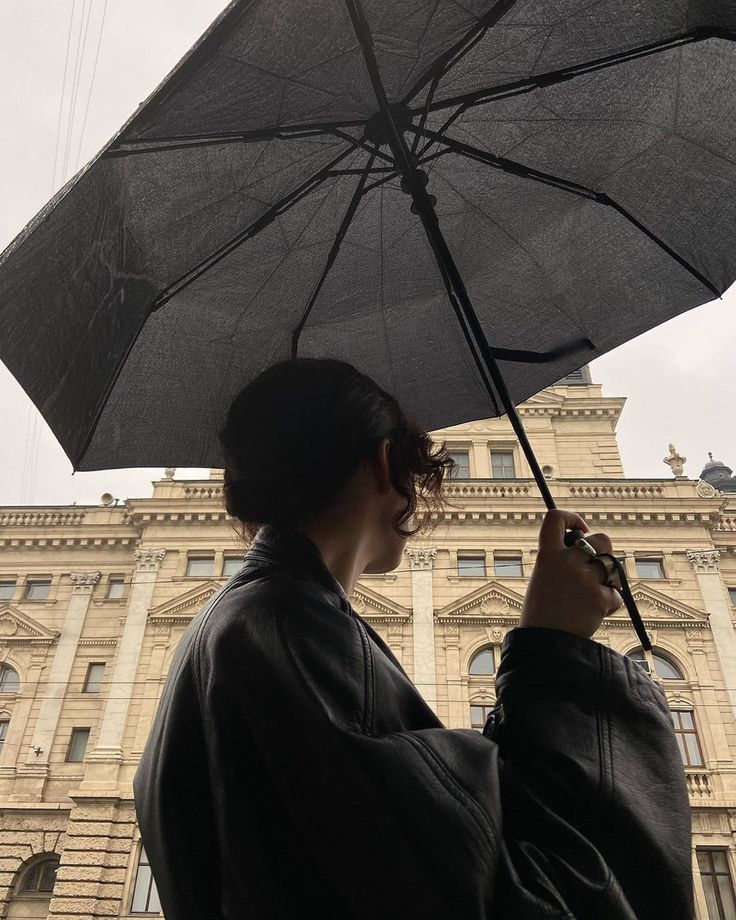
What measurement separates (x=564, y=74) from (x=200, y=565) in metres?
18.9

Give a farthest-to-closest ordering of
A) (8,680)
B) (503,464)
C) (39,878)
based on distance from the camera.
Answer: (503,464) → (8,680) → (39,878)

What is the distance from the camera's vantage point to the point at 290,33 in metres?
1.51

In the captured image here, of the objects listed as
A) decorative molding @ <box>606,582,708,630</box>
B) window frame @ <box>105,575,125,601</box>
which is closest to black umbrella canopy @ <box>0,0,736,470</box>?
decorative molding @ <box>606,582,708,630</box>

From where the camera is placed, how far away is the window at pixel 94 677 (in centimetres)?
1873

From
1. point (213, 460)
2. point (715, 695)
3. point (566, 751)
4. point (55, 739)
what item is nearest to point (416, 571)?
point (715, 695)

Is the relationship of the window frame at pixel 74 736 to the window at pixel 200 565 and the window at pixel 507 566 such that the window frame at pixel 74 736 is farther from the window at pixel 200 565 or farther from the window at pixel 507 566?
the window at pixel 507 566

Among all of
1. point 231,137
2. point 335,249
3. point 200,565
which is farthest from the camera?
point 200,565

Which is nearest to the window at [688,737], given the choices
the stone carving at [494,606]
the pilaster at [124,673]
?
the stone carving at [494,606]

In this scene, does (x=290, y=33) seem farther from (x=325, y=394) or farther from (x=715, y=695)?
(x=715, y=695)

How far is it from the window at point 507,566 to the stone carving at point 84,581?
36.2ft

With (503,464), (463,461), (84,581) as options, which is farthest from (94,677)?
(503,464)

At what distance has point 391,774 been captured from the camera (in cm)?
83

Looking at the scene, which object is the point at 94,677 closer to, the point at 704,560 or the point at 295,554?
the point at 704,560

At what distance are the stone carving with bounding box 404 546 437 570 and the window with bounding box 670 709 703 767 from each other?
6586 mm
